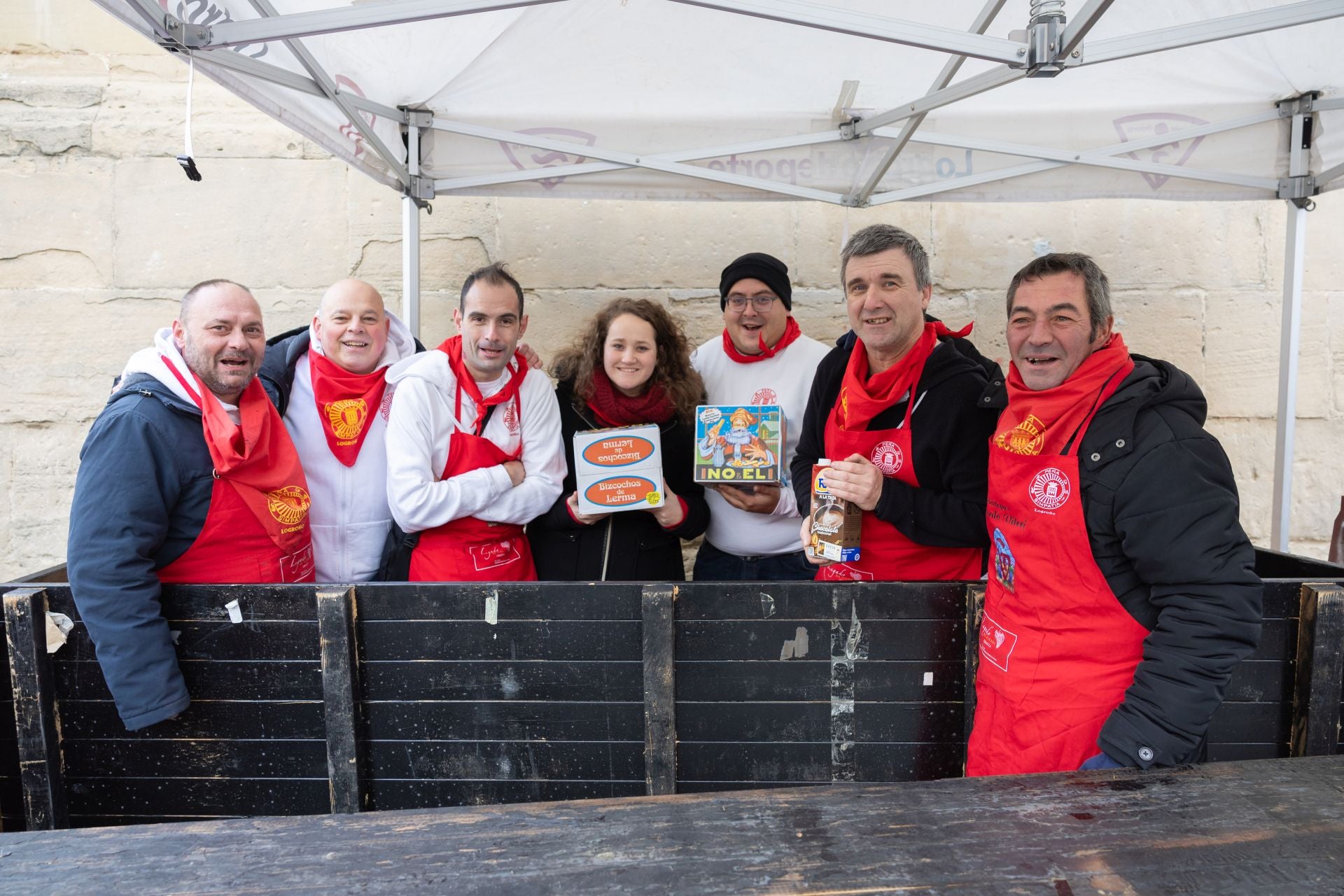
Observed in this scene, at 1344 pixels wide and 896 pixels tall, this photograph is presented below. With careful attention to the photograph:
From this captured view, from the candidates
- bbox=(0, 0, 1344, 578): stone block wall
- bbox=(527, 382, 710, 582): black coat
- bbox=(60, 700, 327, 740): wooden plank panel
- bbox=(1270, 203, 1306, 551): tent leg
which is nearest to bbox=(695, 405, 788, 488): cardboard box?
bbox=(527, 382, 710, 582): black coat

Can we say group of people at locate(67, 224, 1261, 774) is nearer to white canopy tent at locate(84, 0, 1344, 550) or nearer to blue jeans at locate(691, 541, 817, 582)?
blue jeans at locate(691, 541, 817, 582)

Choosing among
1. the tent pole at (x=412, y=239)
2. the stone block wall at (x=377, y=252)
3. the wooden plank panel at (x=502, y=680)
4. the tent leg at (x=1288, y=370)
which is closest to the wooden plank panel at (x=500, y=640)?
the wooden plank panel at (x=502, y=680)

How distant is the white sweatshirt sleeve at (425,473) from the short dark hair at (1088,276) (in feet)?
5.32

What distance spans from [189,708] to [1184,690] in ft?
7.64

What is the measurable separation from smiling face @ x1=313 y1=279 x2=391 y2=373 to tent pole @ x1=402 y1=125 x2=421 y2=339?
0.69 metres

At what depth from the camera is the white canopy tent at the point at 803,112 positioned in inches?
119

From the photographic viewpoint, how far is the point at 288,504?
2.39 m

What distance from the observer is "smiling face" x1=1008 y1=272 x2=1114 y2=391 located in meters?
1.95

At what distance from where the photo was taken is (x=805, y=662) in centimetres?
220

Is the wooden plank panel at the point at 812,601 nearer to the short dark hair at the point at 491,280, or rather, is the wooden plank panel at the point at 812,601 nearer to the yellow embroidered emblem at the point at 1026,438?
the yellow embroidered emblem at the point at 1026,438

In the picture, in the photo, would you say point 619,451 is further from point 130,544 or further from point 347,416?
point 130,544

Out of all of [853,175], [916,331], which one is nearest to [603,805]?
[916,331]

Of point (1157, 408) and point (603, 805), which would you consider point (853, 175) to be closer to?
point (1157, 408)

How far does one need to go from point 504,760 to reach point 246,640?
75 cm
